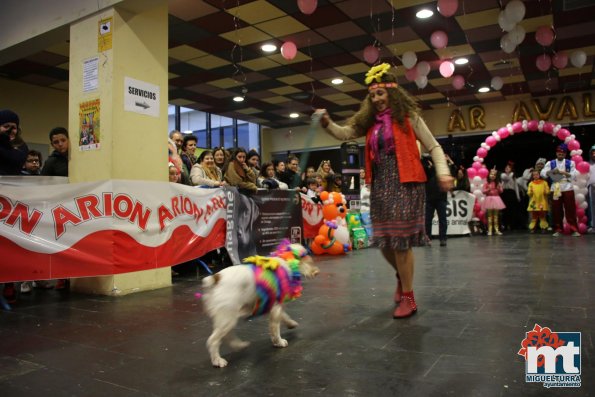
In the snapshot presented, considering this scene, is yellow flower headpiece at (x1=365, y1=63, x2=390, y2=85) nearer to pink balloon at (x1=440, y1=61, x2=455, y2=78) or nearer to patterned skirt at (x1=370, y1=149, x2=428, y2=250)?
patterned skirt at (x1=370, y1=149, x2=428, y2=250)

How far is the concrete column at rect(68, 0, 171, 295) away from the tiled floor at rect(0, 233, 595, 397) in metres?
1.10

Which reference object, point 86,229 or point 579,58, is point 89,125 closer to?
point 86,229

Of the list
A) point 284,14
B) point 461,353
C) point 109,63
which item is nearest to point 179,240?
point 109,63

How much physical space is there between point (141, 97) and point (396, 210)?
277cm

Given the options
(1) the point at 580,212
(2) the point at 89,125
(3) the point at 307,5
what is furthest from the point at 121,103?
(1) the point at 580,212

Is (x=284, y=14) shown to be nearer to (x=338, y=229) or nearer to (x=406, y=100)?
(x=338, y=229)

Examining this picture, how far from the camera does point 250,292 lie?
2092 millimetres

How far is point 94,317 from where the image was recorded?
3096 mm

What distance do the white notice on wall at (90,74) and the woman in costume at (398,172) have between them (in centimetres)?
249

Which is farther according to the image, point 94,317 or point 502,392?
point 94,317

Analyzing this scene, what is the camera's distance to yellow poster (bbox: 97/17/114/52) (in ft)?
13.3

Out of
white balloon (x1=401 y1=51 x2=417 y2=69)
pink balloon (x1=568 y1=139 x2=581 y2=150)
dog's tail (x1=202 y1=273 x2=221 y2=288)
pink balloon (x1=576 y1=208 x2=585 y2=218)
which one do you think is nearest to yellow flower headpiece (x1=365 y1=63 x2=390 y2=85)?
dog's tail (x1=202 y1=273 x2=221 y2=288)

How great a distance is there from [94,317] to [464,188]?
901cm

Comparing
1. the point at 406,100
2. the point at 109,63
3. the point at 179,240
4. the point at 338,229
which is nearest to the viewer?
the point at 406,100
